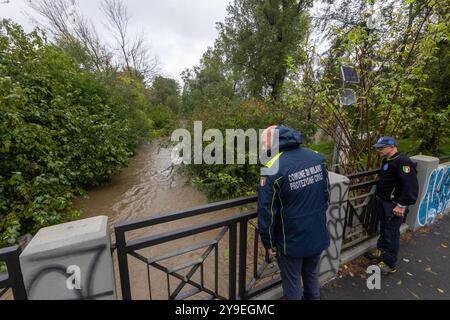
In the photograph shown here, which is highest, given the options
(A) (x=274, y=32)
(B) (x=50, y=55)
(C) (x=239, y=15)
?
(C) (x=239, y=15)

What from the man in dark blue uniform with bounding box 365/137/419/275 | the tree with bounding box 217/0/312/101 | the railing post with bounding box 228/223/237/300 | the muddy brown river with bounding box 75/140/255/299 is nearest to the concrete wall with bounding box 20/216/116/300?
the railing post with bounding box 228/223/237/300

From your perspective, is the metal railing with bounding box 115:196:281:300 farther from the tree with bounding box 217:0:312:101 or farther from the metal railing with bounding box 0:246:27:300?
the tree with bounding box 217:0:312:101

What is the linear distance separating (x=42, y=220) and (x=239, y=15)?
16.0 metres

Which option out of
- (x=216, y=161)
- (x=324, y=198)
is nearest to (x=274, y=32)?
(x=216, y=161)

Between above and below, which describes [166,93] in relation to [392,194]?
above

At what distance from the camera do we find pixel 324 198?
2006mm

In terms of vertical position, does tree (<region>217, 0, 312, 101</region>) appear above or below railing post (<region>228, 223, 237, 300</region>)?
above

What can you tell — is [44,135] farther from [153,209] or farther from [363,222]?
[363,222]

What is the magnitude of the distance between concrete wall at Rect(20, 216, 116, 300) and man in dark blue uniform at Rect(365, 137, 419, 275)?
3.09m

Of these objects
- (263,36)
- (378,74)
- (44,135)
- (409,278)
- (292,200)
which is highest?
(263,36)

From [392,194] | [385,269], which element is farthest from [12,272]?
[385,269]

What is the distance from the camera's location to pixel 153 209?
21.9ft

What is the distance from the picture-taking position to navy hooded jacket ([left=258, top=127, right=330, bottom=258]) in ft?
5.83
